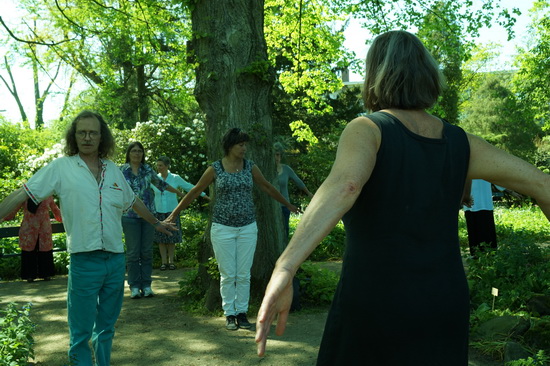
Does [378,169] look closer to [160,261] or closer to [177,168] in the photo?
[160,261]

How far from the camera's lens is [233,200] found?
6852mm

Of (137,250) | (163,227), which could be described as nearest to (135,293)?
(137,250)

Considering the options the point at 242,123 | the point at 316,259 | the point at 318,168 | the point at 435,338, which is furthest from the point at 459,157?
the point at 318,168

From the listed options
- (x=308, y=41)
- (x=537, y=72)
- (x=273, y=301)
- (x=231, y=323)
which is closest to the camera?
(x=273, y=301)

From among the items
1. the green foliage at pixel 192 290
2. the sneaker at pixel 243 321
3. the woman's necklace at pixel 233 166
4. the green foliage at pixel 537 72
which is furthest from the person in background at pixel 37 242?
the green foliage at pixel 537 72

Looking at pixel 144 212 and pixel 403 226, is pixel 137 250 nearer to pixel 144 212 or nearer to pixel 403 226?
pixel 144 212

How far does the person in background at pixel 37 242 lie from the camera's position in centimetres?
1045

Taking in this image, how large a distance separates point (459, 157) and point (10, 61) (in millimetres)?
32191

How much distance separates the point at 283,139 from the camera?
91.7 ft

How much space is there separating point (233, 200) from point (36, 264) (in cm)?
559

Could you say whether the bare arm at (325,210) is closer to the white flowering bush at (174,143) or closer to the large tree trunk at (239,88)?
the large tree trunk at (239,88)

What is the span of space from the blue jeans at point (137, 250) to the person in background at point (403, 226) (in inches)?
278

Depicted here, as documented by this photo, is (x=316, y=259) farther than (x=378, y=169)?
Yes

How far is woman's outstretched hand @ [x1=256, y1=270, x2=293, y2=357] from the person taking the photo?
164cm
